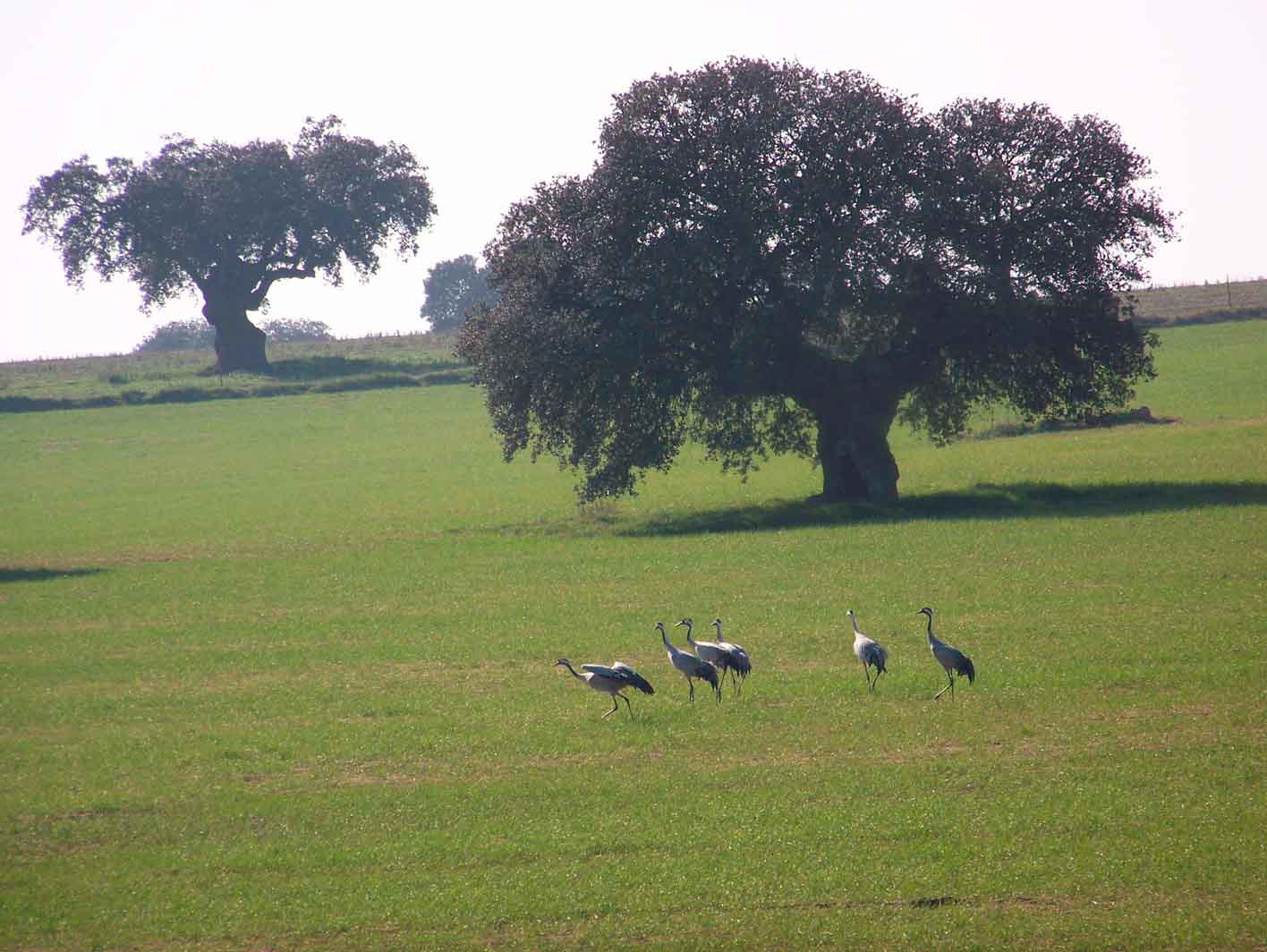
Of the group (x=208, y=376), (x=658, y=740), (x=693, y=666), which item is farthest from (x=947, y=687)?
(x=208, y=376)

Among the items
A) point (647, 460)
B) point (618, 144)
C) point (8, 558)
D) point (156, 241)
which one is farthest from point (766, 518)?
point (156, 241)

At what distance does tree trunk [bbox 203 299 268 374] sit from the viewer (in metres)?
101

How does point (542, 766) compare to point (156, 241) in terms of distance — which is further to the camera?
point (156, 241)

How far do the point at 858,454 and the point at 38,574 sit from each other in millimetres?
23856

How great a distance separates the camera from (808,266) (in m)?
40.3

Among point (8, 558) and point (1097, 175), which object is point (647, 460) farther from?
point (8, 558)

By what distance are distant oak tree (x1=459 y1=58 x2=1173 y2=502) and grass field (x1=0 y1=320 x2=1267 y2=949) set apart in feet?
12.5

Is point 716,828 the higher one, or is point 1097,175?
point 1097,175

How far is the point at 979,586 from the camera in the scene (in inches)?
1069

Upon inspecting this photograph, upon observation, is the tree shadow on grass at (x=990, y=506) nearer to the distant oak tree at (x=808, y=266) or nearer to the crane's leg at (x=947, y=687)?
the distant oak tree at (x=808, y=266)

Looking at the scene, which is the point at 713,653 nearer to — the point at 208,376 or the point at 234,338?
the point at 208,376

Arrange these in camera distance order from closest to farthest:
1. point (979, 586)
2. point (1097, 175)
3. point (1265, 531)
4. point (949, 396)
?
point (979, 586) → point (1265, 531) → point (1097, 175) → point (949, 396)

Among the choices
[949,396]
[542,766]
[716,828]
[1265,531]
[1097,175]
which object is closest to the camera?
[716,828]

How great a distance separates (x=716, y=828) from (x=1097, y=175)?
32.5 metres
